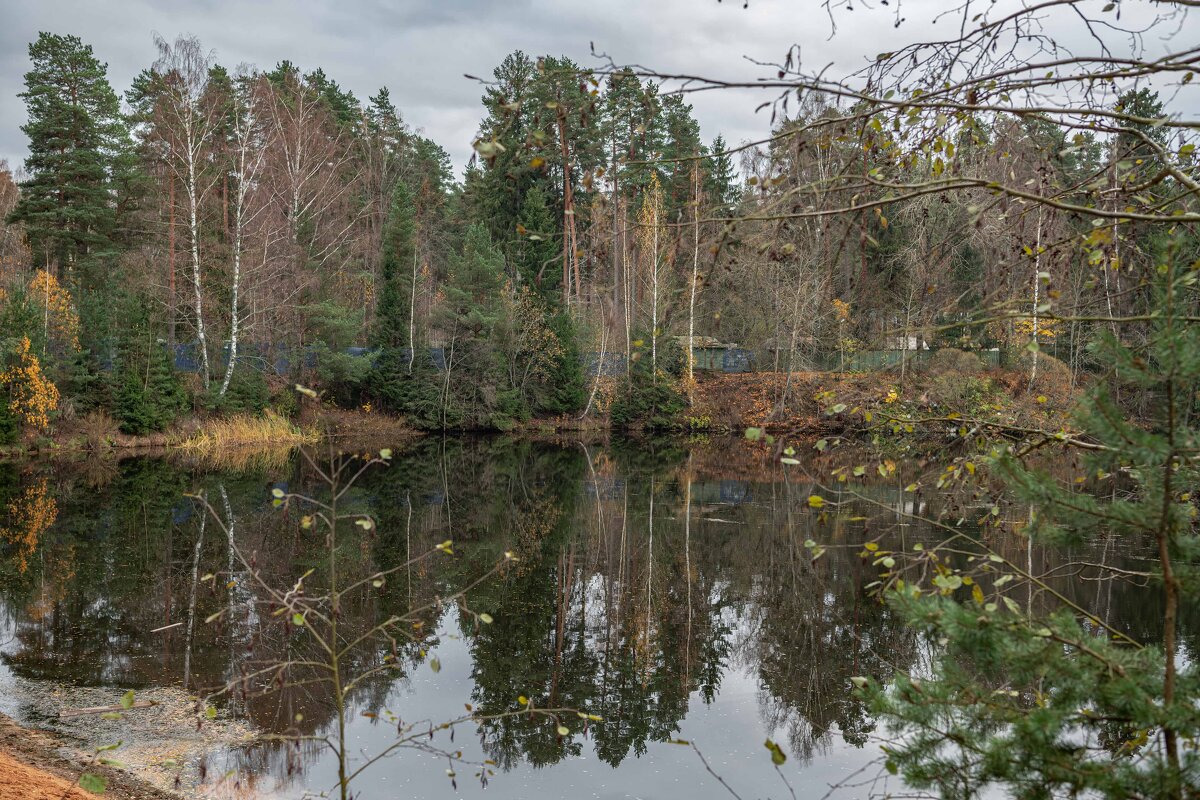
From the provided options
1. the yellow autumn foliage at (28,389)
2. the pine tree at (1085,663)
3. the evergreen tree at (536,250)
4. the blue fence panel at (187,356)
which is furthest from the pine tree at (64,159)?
the pine tree at (1085,663)

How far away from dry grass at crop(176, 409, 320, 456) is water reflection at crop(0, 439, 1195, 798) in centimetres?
552

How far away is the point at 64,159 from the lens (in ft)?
101

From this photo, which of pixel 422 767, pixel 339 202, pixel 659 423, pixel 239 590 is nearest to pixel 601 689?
pixel 422 767

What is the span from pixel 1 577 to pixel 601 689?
7.29m

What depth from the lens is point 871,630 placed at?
8.89m

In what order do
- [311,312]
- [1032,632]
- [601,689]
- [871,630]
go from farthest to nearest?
[311,312] → [871,630] → [601,689] → [1032,632]

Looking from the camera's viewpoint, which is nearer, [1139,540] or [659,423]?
[1139,540]

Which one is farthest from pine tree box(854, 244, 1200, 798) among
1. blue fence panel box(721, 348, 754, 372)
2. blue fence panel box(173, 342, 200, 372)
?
blue fence panel box(721, 348, 754, 372)

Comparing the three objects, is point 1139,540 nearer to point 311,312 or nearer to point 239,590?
point 239,590

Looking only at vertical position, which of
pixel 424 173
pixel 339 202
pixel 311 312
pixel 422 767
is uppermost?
pixel 424 173

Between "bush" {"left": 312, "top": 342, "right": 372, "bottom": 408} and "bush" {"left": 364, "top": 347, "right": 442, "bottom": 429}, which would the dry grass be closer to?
"bush" {"left": 312, "top": 342, "right": 372, "bottom": 408}

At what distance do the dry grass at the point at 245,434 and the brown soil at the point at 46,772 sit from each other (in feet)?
54.9

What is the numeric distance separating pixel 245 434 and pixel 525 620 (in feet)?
56.4

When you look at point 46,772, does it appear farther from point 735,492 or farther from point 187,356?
point 187,356
